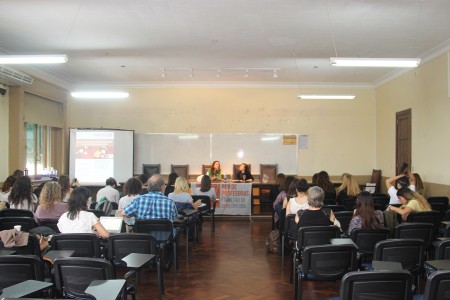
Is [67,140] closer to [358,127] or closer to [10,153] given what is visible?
[10,153]

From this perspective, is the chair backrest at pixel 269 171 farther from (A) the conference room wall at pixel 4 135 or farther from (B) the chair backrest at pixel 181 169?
(A) the conference room wall at pixel 4 135

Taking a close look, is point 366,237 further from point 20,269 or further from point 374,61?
point 20,269

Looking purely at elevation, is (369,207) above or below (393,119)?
below

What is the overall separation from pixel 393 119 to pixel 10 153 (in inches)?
359

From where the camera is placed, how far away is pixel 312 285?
4902mm

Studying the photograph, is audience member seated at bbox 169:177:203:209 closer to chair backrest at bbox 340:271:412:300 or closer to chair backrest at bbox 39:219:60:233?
chair backrest at bbox 39:219:60:233

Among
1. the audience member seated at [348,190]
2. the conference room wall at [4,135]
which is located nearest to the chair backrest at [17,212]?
the conference room wall at [4,135]

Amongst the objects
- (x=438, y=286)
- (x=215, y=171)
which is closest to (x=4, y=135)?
(x=215, y=171)

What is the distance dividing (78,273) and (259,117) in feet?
31.6

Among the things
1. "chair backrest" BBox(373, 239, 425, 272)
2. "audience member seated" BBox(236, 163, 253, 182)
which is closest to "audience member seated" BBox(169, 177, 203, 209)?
"chair backrest" BBox(373, 239, 425, 272)

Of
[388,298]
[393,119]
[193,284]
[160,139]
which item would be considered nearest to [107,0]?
[193,284]

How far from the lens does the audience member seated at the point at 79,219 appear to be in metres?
4.04

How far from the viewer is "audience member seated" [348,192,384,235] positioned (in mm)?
4359

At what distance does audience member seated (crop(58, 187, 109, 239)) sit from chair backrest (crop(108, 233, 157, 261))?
0.13m
